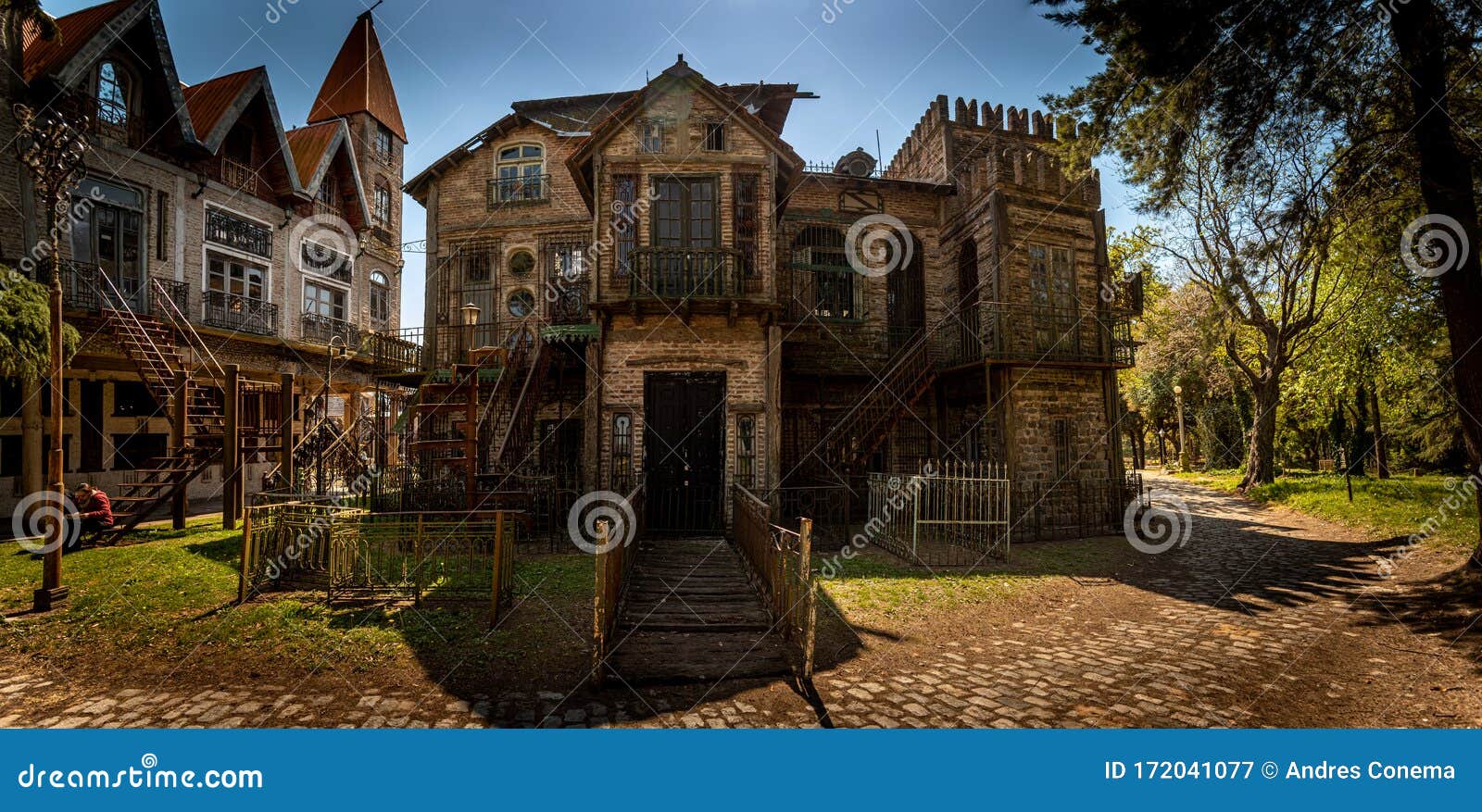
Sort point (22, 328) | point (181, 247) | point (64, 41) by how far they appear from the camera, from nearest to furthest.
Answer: point (22, 328), point (64, 41), point (181, 247)

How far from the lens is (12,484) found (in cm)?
1534

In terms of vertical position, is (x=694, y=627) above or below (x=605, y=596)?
below

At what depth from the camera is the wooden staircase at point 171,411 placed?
12969 millimetres

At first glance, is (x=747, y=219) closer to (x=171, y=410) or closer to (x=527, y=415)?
(x=527, y=415)

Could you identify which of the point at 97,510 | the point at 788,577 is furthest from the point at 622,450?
the point at 97,510

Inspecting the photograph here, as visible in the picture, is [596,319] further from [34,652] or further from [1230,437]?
[1230,437]

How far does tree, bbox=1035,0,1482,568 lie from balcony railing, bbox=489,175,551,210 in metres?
15.1

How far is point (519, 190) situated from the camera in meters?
19.5

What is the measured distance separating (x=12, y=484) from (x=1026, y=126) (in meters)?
30.4

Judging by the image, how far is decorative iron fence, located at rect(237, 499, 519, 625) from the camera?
8.21 metres

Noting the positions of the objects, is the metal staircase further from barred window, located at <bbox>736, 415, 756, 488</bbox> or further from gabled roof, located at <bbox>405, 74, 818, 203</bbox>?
barred window, located at <bbox>736, 415, 756, 488</bbox>

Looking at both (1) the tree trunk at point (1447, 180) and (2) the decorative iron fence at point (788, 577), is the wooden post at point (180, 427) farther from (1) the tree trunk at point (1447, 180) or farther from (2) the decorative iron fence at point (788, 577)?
(1) the tree trunk at point (1447, 180)

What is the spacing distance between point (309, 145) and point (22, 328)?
17.0 m

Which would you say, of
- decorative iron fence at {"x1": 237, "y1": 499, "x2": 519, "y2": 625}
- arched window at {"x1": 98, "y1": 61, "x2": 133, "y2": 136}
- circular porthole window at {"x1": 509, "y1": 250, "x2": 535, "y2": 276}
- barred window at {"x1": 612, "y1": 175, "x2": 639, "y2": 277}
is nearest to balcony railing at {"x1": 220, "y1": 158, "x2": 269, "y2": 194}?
arched window at {"x1": 98, "y1": 61, "x2": 133, "y2": 136}
